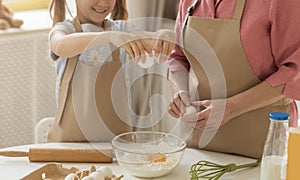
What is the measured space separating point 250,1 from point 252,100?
10.6 inches

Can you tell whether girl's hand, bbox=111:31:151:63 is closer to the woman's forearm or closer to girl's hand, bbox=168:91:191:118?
girl's hand, bbox=168:91:191:118

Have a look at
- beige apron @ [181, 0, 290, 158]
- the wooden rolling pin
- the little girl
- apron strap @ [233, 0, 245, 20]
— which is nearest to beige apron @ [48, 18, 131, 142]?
the little girl

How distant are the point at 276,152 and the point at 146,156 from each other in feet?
1.07

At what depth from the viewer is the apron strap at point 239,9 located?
5.47 feet

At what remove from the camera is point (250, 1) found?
65.1 inches

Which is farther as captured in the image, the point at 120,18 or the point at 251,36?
the point at 120,18

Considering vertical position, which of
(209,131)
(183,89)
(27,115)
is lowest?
(27,115)

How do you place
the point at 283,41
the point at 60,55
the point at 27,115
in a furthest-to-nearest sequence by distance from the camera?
the point at 27,115 → the point at 60,55 → the point at 283,41

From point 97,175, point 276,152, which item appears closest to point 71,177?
point 97,175

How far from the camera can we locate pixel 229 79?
1.73m

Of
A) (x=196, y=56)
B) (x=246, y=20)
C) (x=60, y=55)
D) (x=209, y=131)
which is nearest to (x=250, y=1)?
(x=246, y=20)

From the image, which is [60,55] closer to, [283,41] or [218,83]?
[218,83]

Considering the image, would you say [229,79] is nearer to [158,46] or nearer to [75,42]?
[158,46]

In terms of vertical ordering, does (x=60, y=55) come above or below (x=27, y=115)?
above
